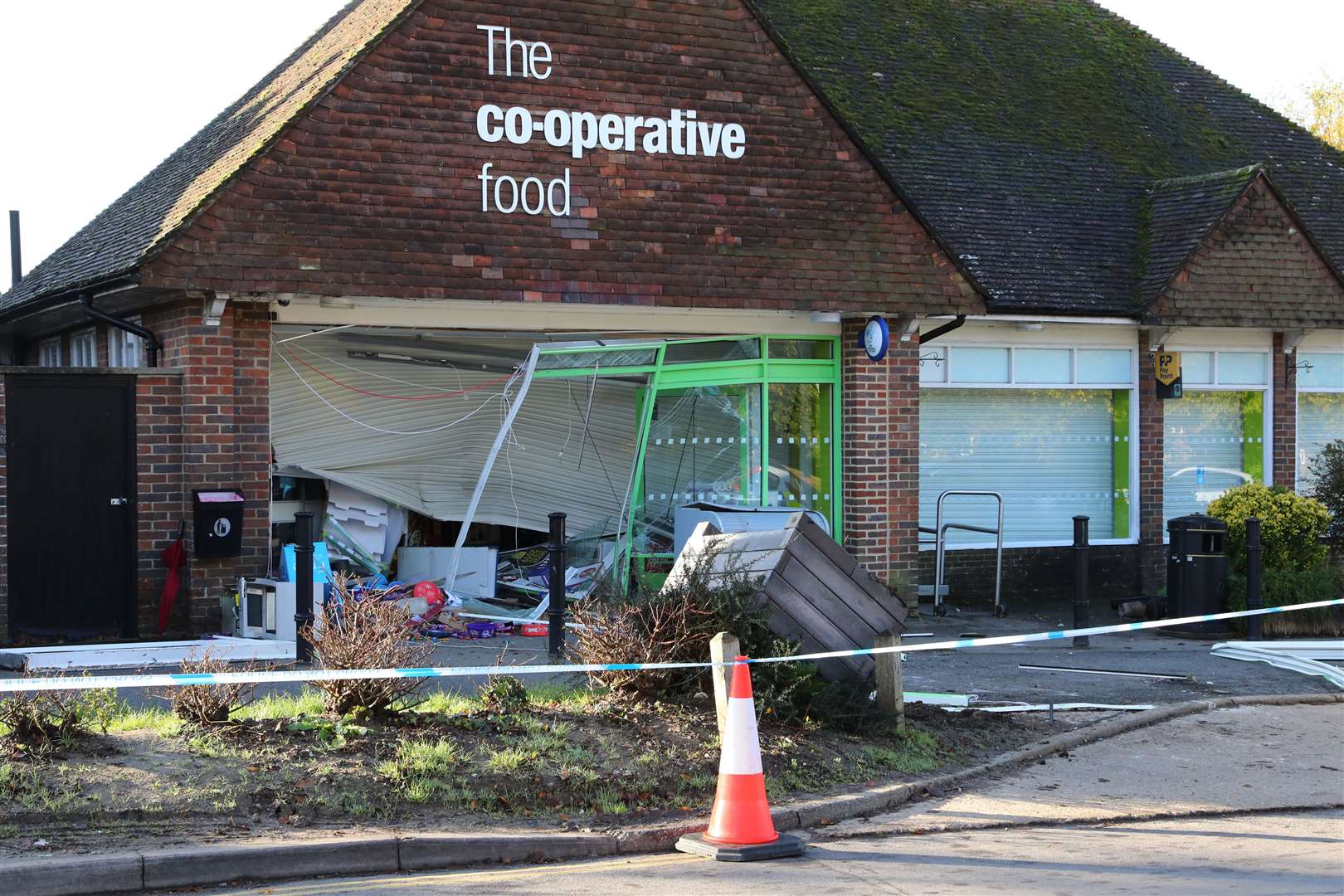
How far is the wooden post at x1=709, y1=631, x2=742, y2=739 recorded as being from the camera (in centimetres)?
841

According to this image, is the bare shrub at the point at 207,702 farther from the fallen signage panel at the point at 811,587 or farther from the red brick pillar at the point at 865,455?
the red brick pillar at the point at 865,455

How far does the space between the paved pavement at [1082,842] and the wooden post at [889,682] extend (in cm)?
76

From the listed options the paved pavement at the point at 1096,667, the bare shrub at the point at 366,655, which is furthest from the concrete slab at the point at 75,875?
the paved pavement at the point at 1096,667

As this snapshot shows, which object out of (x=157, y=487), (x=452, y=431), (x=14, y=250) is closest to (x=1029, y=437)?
(x=452, y=431)

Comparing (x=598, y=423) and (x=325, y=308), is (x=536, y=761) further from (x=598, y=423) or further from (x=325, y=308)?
(x=598, y=423)

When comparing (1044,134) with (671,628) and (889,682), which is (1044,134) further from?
(671,628)

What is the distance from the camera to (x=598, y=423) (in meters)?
17.3

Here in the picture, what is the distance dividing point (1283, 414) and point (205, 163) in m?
13.4

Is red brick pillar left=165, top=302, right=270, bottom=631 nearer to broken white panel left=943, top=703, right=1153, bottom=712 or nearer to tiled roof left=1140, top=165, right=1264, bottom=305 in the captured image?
broken white panel left=943, top=703, right=1153, bottom=712

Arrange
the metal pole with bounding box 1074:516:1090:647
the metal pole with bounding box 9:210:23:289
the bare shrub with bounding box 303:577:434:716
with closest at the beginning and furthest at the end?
the bare shrub with bounding box 303:577:434:716 → the metal pole with bounding box 1074:516:1090:647 → the metal pole with bounding box 9:210:23:289

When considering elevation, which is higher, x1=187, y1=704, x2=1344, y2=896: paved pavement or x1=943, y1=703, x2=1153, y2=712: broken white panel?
x1=943, y1=703, x2=1153, y2=712: broken white panel

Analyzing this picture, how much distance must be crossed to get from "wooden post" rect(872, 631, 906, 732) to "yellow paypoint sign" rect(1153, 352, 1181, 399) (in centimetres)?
1068

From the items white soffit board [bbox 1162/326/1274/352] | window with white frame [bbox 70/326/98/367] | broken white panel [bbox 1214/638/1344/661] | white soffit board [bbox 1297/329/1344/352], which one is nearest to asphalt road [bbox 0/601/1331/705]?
broken white panel [bbox 1214/638/1344/661]

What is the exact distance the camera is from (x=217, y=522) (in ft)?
45.3
